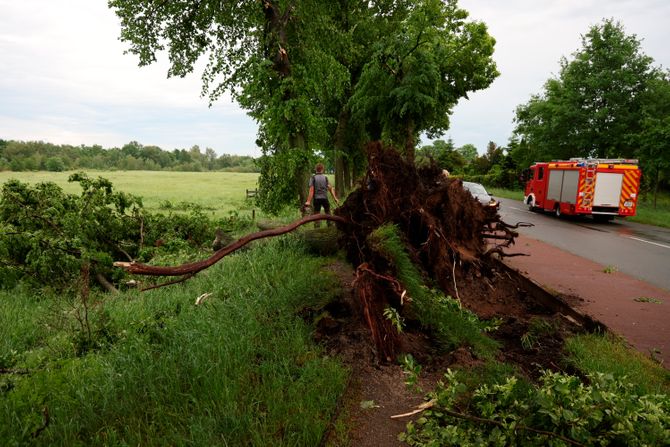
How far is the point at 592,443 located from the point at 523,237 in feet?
38.3

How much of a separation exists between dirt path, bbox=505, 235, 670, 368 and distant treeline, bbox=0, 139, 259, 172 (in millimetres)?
52301

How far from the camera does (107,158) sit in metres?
106

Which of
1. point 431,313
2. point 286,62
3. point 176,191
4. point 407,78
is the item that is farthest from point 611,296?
point 176,191

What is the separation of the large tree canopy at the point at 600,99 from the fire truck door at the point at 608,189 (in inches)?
311

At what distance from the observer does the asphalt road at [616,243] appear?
926 cm

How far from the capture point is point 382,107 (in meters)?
18.7

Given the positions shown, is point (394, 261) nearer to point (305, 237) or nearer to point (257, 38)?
point (305, 237)

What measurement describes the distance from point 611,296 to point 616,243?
711 centimetres

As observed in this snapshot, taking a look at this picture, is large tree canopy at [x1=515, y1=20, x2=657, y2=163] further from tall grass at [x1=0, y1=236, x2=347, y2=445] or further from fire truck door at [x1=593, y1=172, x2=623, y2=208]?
tall grass at [x1=0, y1=236, x2=347, y2=445]

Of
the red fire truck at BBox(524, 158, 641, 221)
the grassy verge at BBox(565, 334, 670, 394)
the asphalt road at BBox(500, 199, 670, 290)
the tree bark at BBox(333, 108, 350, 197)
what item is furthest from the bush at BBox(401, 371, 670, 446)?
the tree bark at BBox(333, 108, 350, 197)

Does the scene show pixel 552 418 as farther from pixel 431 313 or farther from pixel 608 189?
pixel 608 189

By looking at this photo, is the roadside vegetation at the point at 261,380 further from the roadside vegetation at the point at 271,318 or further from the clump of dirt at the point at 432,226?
the clump of dirt at the point at 432,226

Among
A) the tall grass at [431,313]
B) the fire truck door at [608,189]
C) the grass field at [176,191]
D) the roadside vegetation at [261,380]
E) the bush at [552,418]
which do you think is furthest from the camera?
the grass field at [176,191]

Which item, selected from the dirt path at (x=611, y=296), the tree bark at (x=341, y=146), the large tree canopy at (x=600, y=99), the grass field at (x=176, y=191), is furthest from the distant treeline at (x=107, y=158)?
the dirt path at (x=611, y=296)
